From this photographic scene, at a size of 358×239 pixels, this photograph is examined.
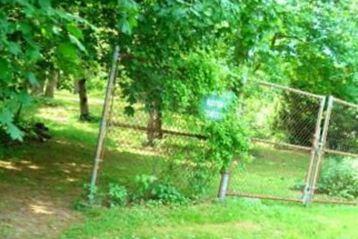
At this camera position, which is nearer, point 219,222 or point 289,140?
point 219,222

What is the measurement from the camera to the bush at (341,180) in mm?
11242

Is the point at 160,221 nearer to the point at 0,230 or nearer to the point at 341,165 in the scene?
the point at 0,230

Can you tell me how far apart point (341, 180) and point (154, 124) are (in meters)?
4.98

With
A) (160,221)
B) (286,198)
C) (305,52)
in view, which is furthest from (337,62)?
(160,221)

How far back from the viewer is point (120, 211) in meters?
7.18

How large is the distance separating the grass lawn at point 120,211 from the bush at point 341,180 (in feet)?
2.31

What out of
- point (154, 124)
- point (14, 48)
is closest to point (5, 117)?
point (14, 48)

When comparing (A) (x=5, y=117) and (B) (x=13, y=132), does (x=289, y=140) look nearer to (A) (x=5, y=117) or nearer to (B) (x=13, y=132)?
(A) (x=5, y=117)

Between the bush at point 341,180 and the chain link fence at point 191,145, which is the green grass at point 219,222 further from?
the bush at point 341,180

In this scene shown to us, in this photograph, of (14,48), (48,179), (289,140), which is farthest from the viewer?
(289,140)

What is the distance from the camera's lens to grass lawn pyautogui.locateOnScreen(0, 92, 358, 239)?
255 inches

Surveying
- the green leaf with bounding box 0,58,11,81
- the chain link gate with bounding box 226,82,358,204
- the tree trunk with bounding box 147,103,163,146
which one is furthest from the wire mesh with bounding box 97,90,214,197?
the green leaf with bounding box 0,58,11,81

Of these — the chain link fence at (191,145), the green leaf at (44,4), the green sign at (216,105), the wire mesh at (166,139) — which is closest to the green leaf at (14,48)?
the green leaf at (44,4)

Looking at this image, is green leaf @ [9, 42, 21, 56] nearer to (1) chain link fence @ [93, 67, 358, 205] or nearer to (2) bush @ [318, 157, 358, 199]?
(1) chain link fence @ [93, 67, 358, 205]
